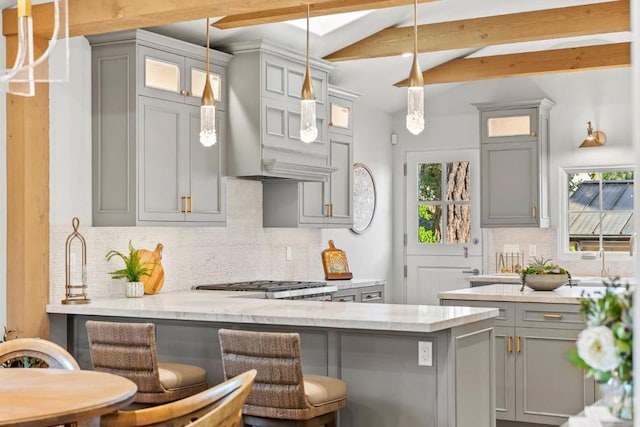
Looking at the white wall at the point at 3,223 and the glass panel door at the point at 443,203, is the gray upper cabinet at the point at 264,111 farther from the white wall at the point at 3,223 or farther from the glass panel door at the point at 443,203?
the glass panel door at the point at 443,203

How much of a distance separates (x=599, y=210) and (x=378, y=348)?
5.04 m

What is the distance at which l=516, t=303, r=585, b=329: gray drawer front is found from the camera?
5.58 m

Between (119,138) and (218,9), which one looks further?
(119,138)

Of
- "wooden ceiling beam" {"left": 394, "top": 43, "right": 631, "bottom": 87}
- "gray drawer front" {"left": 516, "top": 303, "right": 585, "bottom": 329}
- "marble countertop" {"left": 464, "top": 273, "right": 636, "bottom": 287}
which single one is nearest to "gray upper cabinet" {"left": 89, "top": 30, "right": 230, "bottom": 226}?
"gray drawer front" {"left": 516, "top": 303, "right": 585, "bottom": 329}

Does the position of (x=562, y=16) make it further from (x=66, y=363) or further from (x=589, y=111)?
(x=66, y=363)

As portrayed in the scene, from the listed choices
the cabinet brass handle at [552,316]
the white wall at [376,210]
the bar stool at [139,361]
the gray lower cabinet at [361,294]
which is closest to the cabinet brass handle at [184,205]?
the bar stool at [139,361]

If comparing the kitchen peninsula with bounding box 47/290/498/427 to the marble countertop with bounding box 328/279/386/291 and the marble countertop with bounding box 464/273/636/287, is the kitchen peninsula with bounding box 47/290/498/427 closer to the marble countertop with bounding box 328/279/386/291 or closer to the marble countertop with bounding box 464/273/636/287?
the marble countertop with bounding box 328/279/386/291

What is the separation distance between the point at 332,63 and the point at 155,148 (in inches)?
97.4

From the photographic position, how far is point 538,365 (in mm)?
5688

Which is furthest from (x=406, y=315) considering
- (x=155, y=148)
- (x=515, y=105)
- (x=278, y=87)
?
(x=515, y=105)

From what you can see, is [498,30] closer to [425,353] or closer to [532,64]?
[532,64]

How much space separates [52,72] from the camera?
8.63 ft

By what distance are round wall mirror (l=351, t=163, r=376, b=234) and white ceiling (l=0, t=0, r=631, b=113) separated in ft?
2.35

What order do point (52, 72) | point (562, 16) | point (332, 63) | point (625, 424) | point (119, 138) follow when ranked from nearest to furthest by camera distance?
point (625, 424) → point (52, 72) → point (119, 138) → point (562, 16) → point (332, 63)
